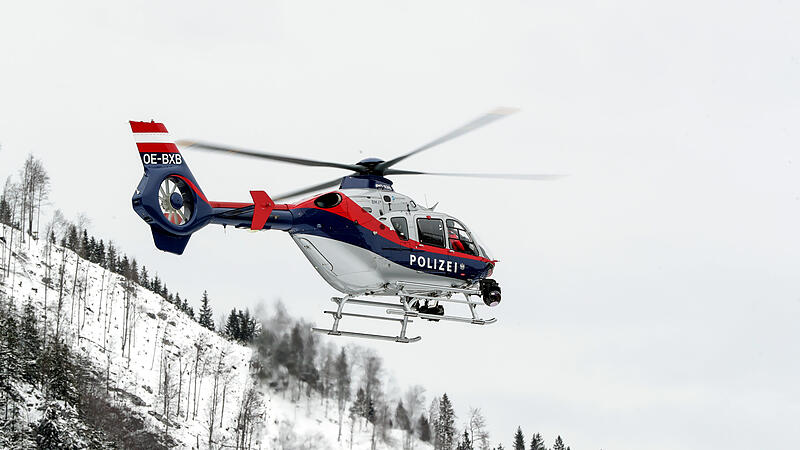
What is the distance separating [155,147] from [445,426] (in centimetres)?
6713

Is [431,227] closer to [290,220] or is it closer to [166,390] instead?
[290,220]

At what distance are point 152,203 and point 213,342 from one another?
241 ft

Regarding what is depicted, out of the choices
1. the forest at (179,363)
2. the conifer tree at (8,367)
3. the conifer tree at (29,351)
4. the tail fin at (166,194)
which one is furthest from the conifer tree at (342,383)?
the tail fin at (166,194)

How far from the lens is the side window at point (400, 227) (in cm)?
2211

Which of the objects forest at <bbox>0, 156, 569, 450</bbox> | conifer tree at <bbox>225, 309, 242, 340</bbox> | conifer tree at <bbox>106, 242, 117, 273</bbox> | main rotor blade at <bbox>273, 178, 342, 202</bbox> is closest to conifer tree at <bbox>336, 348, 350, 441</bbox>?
forest at <bbox>0, 156, 569, 450</bbox>

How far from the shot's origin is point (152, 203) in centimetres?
1805

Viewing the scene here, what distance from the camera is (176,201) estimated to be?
18.6m

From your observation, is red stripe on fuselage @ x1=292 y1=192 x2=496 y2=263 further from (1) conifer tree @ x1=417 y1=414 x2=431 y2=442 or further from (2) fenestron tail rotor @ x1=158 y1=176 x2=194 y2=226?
(1) conifer tree @ x1=417 y1=414 x2=431 y2=442

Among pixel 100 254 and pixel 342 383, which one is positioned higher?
pixel 100 254

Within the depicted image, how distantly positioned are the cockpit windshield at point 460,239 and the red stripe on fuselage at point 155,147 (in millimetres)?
7222

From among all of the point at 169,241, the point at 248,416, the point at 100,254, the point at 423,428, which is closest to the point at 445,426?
the point at 423,428

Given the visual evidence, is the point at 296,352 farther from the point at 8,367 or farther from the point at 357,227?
the point at 357,227

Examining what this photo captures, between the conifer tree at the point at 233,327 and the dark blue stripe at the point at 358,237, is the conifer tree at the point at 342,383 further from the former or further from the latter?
the dark blue stripe at the point at 358,237

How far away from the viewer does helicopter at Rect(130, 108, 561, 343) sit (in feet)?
61.0
